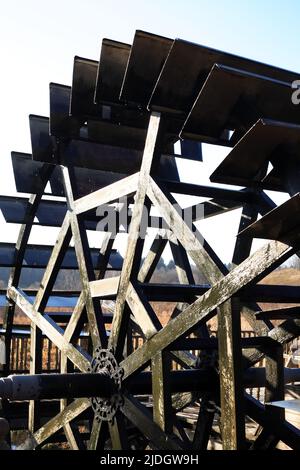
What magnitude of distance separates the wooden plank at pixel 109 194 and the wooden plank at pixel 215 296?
1293mm

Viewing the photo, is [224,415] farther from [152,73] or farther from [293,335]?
[152,73]

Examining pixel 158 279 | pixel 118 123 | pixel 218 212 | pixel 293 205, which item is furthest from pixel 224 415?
pixel 158 279

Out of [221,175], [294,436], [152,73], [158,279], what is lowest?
[294,436]

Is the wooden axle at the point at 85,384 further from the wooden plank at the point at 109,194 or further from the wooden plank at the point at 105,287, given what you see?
the wooden plank at the point at 109,194

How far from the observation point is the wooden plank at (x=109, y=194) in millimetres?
5074

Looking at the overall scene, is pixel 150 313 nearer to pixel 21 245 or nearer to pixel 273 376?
pixel 273 376

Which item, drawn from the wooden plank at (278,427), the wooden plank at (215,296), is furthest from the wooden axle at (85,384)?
the wooden plank at (278,427)

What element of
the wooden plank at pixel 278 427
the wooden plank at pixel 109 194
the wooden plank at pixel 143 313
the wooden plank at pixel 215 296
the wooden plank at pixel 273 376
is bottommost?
the wooden plank at pixel 278 427

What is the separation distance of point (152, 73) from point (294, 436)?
2.95 m

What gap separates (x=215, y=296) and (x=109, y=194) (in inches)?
72.7

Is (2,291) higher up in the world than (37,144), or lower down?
lower down

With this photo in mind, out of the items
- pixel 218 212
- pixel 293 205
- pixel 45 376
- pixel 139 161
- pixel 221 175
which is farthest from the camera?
pixel 139 161

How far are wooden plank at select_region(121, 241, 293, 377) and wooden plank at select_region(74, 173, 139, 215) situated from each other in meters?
1.29

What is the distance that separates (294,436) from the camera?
4.54 meters
